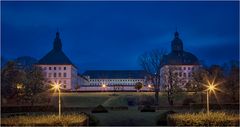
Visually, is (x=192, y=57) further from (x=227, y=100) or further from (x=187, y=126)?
(x=187, y=126)

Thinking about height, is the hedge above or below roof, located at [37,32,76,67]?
below

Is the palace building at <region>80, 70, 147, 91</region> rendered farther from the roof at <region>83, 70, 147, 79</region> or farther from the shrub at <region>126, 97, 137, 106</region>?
the shrub at <region>126, 97, 137, 106</region>

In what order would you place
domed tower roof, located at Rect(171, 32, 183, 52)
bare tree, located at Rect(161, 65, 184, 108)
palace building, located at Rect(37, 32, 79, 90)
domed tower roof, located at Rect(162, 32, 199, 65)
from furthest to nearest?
domed tower roof, located at Rect(171, 32, 183, 52) → palace building, located at Rect(37, 32, 79, 90) → domed tower roof, located at Rect(162, 32, 199, 65) → bare tree, located at Rect(161, 65, 184, 108)

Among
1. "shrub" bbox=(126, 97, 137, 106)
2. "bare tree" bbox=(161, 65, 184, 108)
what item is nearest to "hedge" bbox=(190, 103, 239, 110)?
"bare tree" bbox=(161, 65, 184, 108)

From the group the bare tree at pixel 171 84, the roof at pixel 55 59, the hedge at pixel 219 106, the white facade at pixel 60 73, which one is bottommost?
the hedge at pixel 219 106

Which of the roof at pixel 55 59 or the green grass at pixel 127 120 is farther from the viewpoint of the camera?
the roof at pixel 55 59

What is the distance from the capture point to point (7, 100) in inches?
1992

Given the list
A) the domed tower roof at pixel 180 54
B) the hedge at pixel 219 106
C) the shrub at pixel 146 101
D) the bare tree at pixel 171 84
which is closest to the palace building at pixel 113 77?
the domed tower roof at pixel 180 54

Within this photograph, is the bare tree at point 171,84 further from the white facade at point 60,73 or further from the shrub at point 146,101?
the white facade at point 60,73

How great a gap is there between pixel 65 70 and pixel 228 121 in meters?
87.2

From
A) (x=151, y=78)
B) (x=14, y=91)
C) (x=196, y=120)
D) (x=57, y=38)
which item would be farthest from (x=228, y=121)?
(x=57, y=38)

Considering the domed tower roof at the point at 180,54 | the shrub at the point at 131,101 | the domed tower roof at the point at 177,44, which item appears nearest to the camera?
the shrub at the point at 131,101

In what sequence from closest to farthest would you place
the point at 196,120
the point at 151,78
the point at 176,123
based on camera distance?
1. the point at 196,120
2. the point at 176,123
3. the point at 151,78

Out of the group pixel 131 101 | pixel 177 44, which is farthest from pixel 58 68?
pixel 131 101
